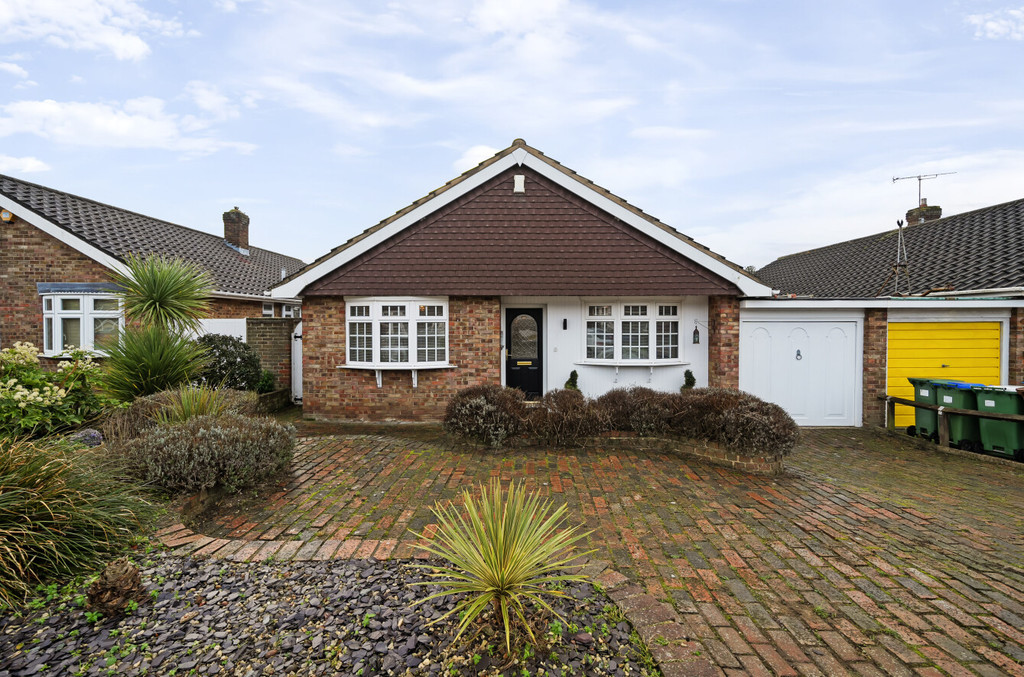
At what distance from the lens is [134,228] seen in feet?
48.0

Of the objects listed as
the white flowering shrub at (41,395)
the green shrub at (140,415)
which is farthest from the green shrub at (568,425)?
the white flowering shrub at (41,395)

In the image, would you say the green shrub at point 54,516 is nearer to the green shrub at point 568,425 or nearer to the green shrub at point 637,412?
the green shrub at point 568,425

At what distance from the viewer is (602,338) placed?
1036 cm

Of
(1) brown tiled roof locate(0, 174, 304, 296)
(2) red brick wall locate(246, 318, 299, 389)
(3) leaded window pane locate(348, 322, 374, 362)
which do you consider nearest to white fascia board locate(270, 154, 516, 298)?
(3) leaded window pane locate(348, 322, 374, 362)

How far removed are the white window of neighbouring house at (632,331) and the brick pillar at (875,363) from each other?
4009mm

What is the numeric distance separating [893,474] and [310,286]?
11.1 metres

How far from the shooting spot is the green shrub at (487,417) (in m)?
7.46

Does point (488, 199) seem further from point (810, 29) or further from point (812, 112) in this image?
point (812, 112)

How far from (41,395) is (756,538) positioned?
8717 mm

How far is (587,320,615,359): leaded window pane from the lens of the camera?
408 inches

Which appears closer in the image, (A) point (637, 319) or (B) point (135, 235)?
(A) point (637, 319)

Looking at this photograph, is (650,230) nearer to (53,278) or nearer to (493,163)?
(493,163)

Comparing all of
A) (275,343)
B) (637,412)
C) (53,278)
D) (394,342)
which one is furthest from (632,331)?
(53,278)

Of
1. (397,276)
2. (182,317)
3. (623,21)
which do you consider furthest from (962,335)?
(182,317)
